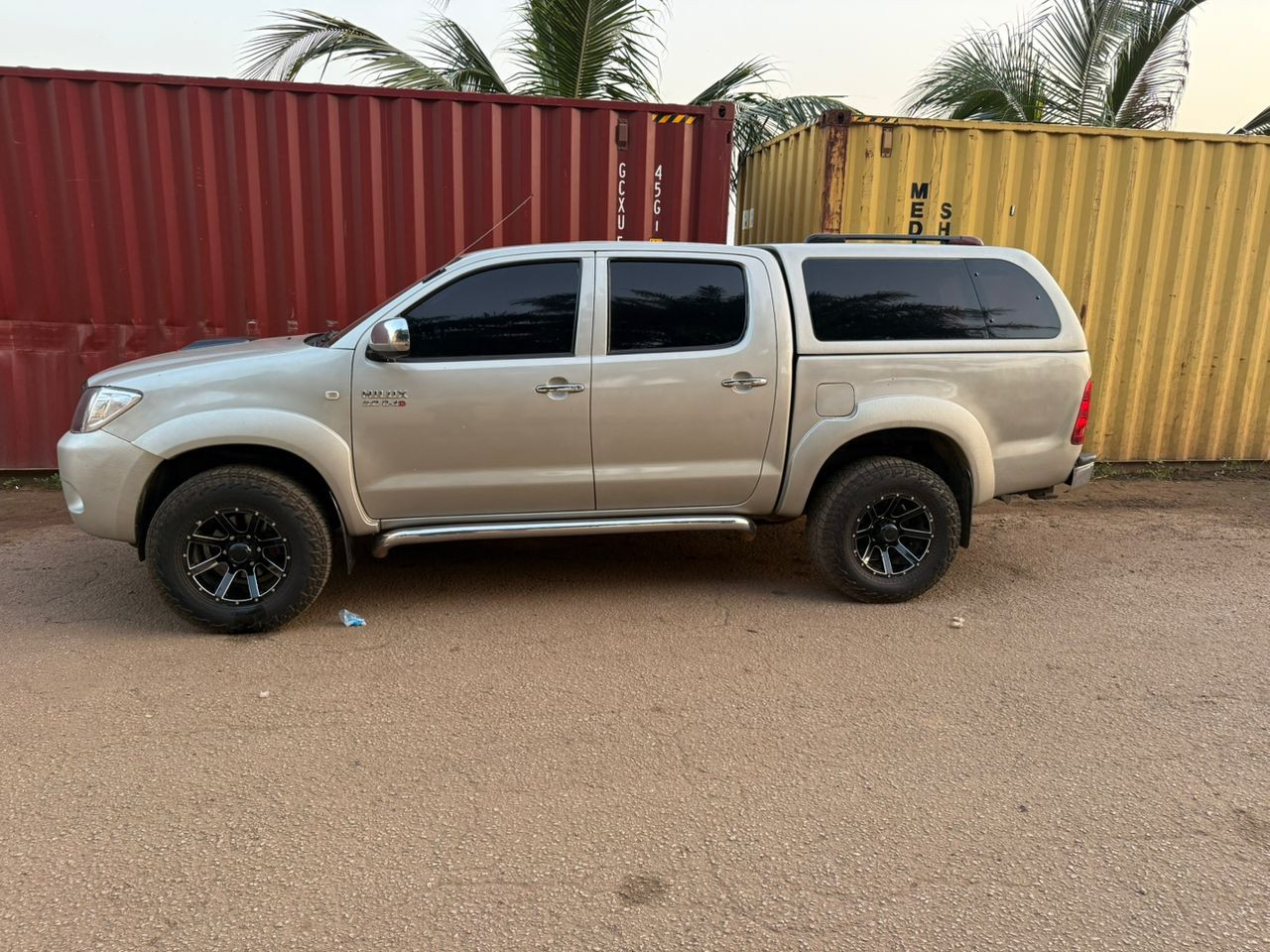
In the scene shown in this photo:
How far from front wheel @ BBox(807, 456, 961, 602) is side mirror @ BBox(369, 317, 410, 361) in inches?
87.7

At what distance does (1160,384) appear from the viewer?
7.79 meters

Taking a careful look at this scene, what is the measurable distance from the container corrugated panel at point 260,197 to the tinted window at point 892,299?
2.86 m

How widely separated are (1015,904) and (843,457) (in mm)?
2630

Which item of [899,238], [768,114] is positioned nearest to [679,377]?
[899,238]

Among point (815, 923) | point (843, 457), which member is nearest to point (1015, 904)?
point (815, 923)

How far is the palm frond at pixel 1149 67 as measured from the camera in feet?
32.6

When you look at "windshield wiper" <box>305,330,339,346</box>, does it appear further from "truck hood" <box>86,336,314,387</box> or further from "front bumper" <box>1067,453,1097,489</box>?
"front bumper" <box>1067,453,1097,489</box>

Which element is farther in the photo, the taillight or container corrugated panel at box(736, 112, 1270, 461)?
container corrugated panel at box(736, 112, 1270, 461)

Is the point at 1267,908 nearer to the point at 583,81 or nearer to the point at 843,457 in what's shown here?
the point at 843,457

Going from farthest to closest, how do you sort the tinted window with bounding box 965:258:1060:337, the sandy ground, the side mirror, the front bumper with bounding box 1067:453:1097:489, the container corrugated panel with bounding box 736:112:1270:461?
the container corrugated panel with bounding box 736:112:1270:461
the front bumper with bounding box 1067:453:1097:489
the tinted window with bounding box 965:258:1060:337
the side mirror
the sandy ground

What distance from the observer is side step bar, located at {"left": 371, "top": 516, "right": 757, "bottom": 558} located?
14.3ft

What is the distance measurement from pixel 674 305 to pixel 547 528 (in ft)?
4.17

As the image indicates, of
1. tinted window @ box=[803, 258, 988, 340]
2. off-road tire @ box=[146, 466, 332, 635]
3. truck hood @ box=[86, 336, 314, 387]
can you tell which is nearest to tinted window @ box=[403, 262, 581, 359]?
truck hood @ box=[86, 336, 314, 387]

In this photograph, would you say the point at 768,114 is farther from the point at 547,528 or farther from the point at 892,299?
the point at 547,528
